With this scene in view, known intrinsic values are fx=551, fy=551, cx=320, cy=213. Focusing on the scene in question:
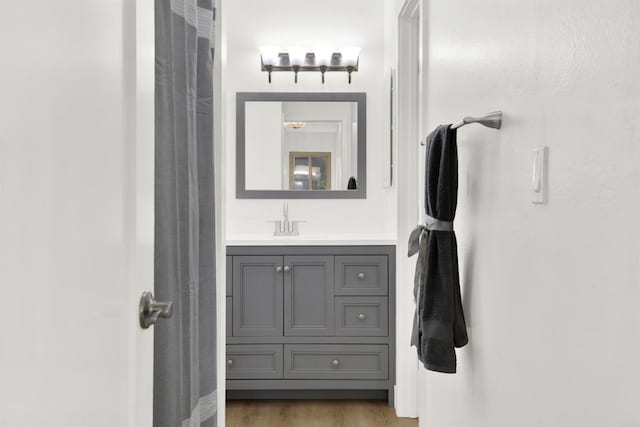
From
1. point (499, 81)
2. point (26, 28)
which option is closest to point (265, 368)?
point (499, 81)

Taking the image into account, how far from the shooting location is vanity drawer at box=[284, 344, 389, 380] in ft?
9.85

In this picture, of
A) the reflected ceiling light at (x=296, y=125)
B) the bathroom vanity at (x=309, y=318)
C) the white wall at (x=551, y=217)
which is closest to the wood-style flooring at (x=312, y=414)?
the bathroom vanity at (x=309, y=318)

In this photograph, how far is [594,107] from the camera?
2.85 ft

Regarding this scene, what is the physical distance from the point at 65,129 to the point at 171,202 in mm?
643

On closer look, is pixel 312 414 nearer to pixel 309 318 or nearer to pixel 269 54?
pixel 309 318

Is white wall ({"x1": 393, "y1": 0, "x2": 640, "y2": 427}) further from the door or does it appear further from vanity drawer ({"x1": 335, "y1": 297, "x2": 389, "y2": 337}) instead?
vanity drawer ({"x1": 335, "y1": 297, "x2": 389, "y2": 337})

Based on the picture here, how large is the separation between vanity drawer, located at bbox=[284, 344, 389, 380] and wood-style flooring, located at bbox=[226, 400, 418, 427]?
0.52ft

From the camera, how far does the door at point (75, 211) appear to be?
568mm

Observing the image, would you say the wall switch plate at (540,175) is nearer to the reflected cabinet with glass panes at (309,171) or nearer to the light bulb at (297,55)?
the reflected cabinet with glass panes at (309,171)

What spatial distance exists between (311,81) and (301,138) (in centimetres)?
41

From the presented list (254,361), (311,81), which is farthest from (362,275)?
(311,81)

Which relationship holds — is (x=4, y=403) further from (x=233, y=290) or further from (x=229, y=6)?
(x=229, y=6)

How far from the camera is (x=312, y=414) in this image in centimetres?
289

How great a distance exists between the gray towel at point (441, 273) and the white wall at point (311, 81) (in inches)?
81.1
